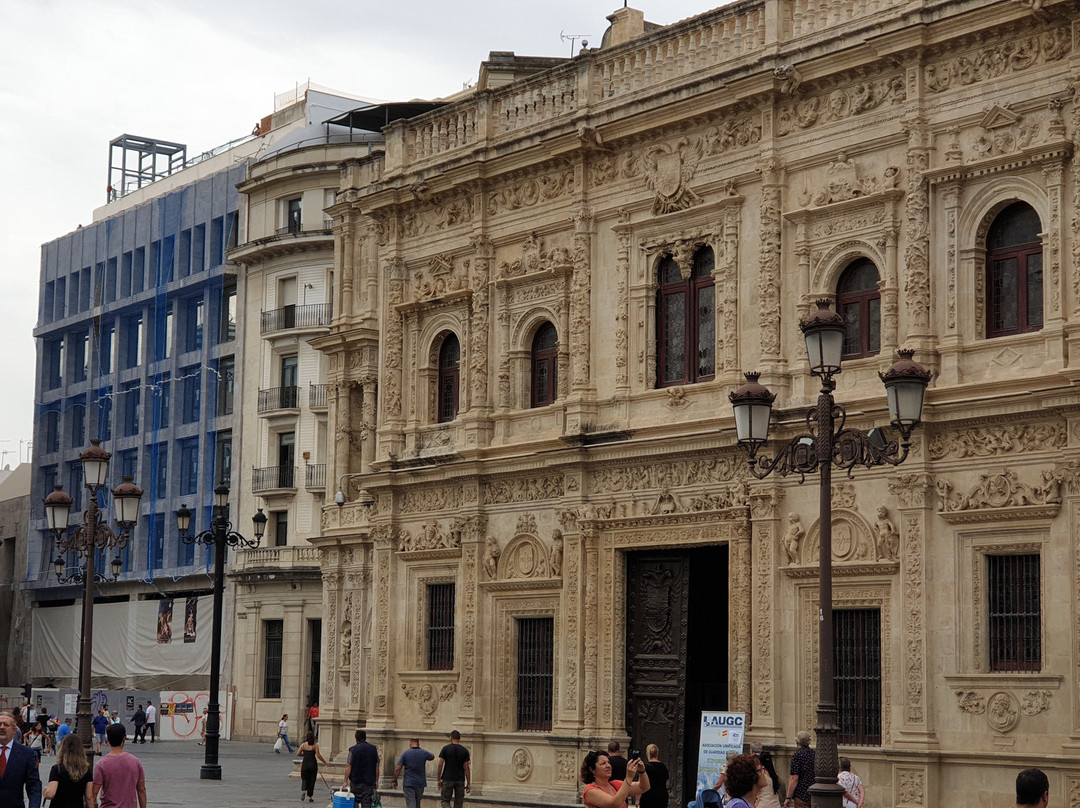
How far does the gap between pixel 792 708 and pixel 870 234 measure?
6625mm

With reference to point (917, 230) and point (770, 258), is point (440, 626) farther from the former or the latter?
point (917, 230)

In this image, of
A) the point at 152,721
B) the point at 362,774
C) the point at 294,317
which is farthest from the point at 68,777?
the point at 294,317

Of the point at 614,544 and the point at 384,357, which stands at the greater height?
the point at 384,357

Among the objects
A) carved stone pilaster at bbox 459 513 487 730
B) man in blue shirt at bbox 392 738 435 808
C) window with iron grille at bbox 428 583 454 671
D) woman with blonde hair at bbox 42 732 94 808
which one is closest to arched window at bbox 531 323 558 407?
carved stone pilaster at bbox 459 513 487 730

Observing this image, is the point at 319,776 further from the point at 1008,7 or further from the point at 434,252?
the point at 1008,7

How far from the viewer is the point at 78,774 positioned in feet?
41.0

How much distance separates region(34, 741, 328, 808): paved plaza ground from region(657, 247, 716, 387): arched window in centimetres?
947

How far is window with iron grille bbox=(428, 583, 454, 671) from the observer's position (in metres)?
28.9

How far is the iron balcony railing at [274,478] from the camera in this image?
51938 mm

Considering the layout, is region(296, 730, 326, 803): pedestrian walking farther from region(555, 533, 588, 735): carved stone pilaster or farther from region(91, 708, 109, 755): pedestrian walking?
region(91, 708, 109, 755): pedestrian walking

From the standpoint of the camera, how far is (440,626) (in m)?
29.1

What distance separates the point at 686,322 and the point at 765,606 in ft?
15.5

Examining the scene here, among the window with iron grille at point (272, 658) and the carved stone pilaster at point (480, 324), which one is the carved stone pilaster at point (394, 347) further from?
the window with iron grille at point (272, 658)

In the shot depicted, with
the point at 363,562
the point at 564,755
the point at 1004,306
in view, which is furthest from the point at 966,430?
the point at 363,562
